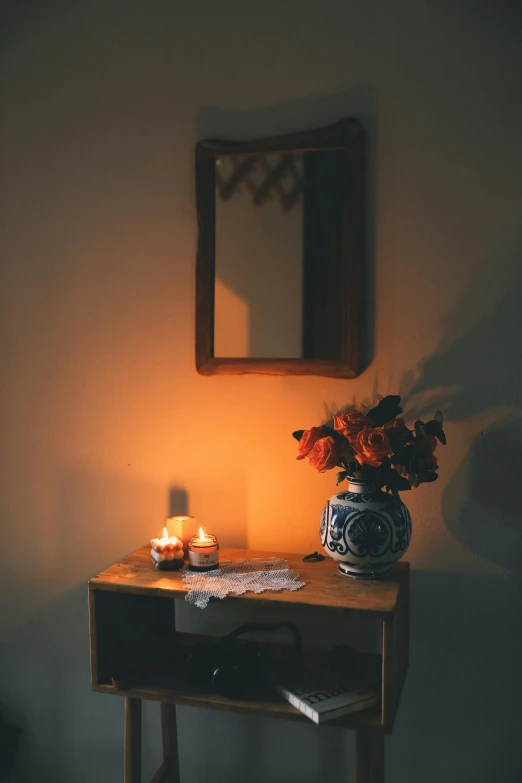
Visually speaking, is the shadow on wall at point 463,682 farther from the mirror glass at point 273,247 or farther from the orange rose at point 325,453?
the mirror glass at point 273,247

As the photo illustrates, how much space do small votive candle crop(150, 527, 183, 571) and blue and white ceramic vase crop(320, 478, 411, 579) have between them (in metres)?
0.34

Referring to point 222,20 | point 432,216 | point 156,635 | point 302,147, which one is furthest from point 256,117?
point 156,635

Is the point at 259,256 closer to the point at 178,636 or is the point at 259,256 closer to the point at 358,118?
the point at 358,118

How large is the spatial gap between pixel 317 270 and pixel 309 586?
77 centimetres

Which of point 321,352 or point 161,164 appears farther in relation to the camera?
point 161,164

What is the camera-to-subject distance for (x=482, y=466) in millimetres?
1598

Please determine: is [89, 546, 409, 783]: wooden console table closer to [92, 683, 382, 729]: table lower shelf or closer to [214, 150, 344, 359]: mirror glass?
[92, 683, 382, 729]: table lower shelf

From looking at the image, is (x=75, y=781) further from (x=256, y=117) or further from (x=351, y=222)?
(x=256, y=117)

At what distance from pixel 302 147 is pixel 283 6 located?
0.38 meters

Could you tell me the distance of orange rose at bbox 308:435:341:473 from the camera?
141 cm

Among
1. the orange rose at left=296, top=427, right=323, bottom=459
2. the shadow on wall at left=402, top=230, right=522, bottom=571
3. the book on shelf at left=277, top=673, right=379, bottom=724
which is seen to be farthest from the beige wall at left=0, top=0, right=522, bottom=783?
the book on shelf at left=277, top=673, right=379, bottom=724

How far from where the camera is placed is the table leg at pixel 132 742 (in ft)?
4.97

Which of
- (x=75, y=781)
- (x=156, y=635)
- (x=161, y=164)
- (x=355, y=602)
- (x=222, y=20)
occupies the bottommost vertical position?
(x=75, y=781)

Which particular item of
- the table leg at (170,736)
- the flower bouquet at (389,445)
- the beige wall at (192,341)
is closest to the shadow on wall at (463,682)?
the beige wall at (192,341)
